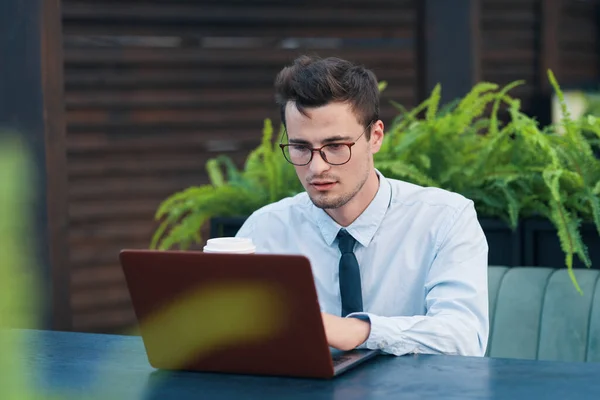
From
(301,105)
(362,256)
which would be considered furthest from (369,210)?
(301,105)

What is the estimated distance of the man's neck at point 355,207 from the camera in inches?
96.0

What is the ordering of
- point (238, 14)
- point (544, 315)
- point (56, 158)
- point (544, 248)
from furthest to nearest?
point (238, 14) → point (56, 158) → point (544, 248) → point (544, 315)

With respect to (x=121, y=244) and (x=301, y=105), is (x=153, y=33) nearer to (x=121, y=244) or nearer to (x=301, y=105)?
(x=121, y=244)

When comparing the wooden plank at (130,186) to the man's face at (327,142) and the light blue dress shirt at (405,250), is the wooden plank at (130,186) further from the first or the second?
A: the man's face at (327,142)

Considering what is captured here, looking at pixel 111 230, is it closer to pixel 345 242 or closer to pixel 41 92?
pixel 41 92

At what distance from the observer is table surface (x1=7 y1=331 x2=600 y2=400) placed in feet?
4.91

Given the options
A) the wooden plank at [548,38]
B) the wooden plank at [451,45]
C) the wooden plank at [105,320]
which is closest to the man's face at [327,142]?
the wooden plank at [451,45]

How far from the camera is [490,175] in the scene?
10.8ft

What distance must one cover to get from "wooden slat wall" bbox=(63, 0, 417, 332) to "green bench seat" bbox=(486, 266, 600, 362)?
9.66 feet

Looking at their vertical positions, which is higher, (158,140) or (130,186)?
(158,140)

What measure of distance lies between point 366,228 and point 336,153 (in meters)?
0.29

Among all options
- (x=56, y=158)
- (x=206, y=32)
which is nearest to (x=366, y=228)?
(x=56, y=158)

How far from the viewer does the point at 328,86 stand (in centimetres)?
227

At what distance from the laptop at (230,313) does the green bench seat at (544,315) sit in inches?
48.3
